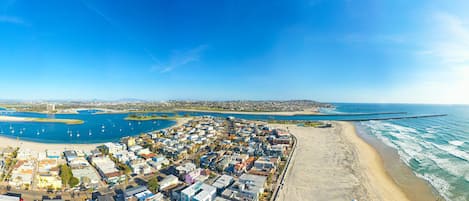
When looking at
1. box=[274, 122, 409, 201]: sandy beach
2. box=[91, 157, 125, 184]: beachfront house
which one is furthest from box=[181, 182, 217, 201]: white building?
box=[91, 157, 125, 184]: beachfront house

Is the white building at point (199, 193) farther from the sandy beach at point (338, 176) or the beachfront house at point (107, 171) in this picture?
the beachfront house at point (107, 171)

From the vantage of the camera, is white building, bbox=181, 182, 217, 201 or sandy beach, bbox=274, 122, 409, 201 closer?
white building, bbox=181, 182, 217, 201

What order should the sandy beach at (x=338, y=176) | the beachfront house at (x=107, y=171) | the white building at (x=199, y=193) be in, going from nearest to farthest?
1. the white building at (x=199, y=193)
2. the sandy beach at (x=338, y=176)
3. the beachfront house at (x=107, y=171)

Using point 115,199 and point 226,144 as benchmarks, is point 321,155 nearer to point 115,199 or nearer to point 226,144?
point 226,144

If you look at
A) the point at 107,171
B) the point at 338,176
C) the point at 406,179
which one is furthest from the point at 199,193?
the point at 406,179

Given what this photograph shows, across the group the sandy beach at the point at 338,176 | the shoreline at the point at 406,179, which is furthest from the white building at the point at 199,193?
the shoreline at the point at 406,179

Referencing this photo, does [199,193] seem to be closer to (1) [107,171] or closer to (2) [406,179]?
(1) [107,171]

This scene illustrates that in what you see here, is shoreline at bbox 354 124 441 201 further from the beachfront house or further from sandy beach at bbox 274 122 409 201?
the beachfront house

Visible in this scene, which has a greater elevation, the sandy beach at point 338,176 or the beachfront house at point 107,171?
the beachfront house at point 107,171
